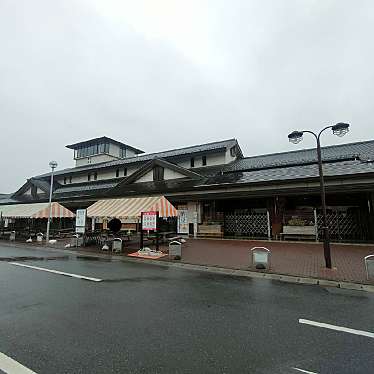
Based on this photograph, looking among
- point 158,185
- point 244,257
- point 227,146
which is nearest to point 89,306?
point 244,257

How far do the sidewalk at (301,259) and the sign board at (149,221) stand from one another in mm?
2165

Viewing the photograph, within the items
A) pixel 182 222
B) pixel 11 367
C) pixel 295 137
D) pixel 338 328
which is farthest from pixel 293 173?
pixel 11 367

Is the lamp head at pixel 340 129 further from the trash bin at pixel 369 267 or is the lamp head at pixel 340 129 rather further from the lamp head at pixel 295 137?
the trash bin at pixel 369 267

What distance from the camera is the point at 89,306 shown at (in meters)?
5.44

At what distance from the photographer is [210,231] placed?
19.5m

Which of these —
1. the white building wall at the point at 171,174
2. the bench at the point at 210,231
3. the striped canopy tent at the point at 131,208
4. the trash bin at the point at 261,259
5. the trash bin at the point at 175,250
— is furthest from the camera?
the white building wall at the point at 171,174

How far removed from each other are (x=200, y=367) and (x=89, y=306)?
A: 315cm

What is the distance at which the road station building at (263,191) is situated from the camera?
1559 centimetres

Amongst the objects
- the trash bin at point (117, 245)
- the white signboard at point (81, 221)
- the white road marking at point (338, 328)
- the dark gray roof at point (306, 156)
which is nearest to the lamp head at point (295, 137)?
the white road marking at point (338, 328)

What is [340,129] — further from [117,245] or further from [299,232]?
[117,245]

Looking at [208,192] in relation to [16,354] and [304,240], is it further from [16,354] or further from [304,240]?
[16,354]

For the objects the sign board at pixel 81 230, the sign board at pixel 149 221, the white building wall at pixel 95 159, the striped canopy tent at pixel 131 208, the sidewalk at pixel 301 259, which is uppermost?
the white building wall at pixel 95 159

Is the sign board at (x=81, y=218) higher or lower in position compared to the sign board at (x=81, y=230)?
higher

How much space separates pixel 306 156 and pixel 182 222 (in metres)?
11.9
